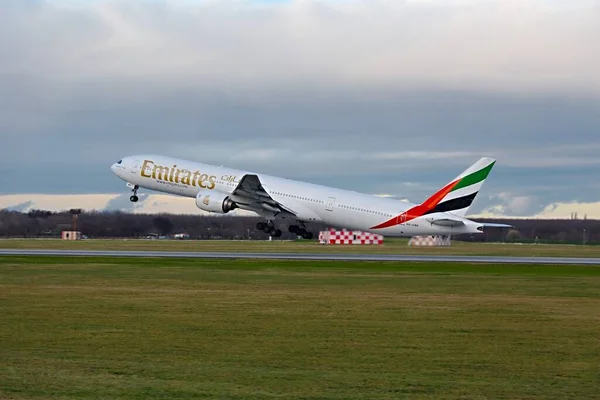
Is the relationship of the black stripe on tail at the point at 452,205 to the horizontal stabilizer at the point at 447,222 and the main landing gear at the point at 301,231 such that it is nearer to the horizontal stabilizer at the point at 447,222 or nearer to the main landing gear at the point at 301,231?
the horizontal stabilizer at the point at 447,222

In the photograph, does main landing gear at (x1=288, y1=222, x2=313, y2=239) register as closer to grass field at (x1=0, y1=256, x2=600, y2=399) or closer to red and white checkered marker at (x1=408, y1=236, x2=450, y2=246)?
red and white checkered marker at (x1=408, y1=236, x2=450, y2=246)

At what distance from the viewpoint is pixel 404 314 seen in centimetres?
3108

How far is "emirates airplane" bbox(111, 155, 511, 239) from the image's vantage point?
74188 millimetres

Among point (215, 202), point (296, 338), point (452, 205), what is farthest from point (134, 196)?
point (296, 338)

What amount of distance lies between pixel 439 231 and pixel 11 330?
51.6 metres

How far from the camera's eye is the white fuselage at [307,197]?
247 feet

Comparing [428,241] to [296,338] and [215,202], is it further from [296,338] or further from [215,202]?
[296,338]

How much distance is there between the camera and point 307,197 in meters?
77.7

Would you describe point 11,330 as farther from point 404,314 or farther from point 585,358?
point 585,358

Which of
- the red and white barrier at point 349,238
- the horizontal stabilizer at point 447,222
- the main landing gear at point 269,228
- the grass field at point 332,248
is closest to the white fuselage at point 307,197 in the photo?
the horizontal stabilizer at point 447,222

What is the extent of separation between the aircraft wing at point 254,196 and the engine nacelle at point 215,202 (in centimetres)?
78

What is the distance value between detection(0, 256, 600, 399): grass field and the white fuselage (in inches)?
1101

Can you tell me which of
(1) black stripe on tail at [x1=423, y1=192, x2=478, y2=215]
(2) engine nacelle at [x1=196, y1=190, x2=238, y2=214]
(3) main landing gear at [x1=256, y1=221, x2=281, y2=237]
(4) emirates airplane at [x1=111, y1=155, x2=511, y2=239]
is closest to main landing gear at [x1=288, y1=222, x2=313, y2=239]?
(4) emirates airplane at [x1=111, y1=155, x2=511, y2=239]

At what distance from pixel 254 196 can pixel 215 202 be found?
3.32 meters
